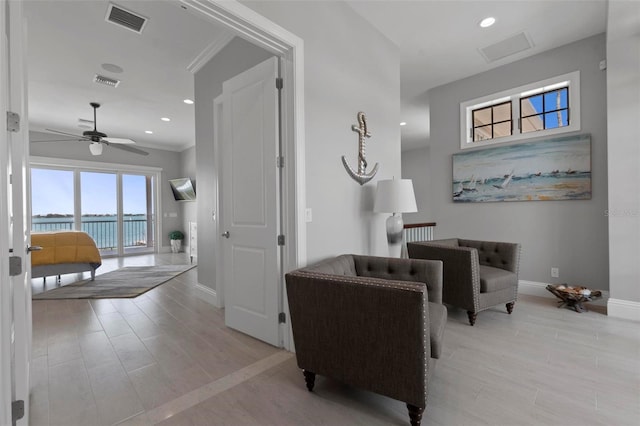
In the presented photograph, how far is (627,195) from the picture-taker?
2.95m

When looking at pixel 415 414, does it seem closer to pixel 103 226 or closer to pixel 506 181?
pixel 506 181

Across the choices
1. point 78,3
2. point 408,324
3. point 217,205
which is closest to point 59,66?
point 78,3

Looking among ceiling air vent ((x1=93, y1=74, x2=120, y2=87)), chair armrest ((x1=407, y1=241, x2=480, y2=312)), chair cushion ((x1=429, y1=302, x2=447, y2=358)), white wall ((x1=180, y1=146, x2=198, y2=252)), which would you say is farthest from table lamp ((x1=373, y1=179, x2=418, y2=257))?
white wall ((x1=180, y1=146, x2=198, y2=252))

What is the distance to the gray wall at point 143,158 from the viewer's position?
21.5 feet

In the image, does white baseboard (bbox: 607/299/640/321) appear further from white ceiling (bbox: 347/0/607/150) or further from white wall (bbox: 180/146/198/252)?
white wall (bbox: 180/146/198/252)

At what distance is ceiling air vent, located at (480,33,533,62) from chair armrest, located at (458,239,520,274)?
239 cm

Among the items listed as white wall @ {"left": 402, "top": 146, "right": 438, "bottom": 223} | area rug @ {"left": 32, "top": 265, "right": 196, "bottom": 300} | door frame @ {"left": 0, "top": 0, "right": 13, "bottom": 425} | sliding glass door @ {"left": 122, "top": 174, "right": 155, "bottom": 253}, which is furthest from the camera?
white wall @ {"left": 402, "top": 146, "right": 438, "bottom": 223}

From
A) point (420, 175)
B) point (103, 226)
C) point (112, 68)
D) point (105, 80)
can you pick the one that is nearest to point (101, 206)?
point (103, 226)

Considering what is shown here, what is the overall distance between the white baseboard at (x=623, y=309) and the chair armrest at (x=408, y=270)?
2.28m

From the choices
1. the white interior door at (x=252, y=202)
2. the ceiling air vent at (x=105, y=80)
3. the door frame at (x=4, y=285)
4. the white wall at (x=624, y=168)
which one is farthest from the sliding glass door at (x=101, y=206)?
the white wall at (x=624, y=168)

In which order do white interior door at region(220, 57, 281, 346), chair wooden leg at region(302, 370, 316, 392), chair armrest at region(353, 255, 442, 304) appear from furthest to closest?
white interior door at region(220, 57, 281, 346) < chair armrest at region(353, 255, 442, 304) < chair wooden leg at region(302, 370, 316, 392)

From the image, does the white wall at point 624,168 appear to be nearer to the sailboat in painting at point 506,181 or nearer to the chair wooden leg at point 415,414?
the sailboat in painting at point 506,181

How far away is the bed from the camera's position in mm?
4357

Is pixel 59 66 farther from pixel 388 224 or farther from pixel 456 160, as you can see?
pixel 456 160
